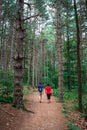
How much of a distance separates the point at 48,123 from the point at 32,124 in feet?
2.94

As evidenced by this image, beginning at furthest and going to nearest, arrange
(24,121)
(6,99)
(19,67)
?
(6,99) → (19,67) → (24,121)

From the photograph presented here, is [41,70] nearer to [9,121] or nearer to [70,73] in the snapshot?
[70,73]

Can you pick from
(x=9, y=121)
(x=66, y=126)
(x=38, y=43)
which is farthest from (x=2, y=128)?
(x=38, y=43)

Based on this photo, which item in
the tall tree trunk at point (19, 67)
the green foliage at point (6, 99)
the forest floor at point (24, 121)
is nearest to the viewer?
the forest floor at point (24, 121)

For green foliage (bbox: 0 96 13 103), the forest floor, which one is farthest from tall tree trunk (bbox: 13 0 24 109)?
green foliage (bbox: 0 96 13 103)

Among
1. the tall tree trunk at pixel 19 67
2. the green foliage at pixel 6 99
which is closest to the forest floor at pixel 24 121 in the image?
the tall tree trunk at pixel 19 67

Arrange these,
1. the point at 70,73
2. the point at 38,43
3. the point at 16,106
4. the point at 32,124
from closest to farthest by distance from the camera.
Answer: the point at 32,124
the point at 16,106
the point at 70,73
the point at 38,43

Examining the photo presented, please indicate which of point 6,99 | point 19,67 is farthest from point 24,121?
point 6,99

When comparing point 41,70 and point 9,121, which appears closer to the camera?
point 9,121

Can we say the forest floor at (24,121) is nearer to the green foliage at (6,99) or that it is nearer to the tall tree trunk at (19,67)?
the tall tree trunk at (19,67)

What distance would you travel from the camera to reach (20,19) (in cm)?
1096

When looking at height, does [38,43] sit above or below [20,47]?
above

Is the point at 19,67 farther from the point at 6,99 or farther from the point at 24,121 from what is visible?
the point at 24,121

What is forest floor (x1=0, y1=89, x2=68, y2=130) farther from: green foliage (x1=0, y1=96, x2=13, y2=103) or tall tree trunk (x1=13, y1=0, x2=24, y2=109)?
green foliage (x1=0, y1=96, x2=13, y2=103)
